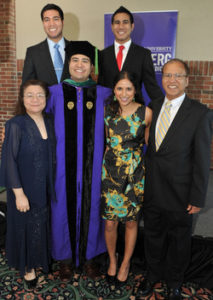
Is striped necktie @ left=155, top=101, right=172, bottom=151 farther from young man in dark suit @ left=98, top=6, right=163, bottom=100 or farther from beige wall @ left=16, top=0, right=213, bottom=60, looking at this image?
beige wall @ left=16, top=0, right=213, bottom=60

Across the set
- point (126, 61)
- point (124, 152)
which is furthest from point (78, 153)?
point (126, 61)

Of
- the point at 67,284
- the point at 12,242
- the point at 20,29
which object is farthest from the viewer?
the point at 20,29

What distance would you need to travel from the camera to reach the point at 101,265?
98.8 inches

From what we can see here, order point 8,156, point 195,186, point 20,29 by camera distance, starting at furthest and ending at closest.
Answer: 1. point 20,29
2. point 8,156
3. point 195,186

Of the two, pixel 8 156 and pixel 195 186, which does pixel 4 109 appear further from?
pixel 195 186

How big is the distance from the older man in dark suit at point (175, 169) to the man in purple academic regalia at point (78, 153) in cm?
42

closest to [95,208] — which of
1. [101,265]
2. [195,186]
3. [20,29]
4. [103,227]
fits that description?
[103,227]

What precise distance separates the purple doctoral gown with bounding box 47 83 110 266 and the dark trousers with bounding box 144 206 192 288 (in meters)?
0.43

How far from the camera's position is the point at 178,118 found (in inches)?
70.0

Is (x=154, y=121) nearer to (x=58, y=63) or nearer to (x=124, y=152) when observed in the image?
(x=124, y=152)

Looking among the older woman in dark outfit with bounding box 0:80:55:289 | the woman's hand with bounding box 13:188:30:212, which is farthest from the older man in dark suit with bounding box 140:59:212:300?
the woman's hand with bounding box 13:188:30:212

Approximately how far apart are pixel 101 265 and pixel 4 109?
3.85 meters

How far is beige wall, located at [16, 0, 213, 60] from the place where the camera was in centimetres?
440

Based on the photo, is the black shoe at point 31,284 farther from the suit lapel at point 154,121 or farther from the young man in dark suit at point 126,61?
the young man in dark suit at point 126,61
